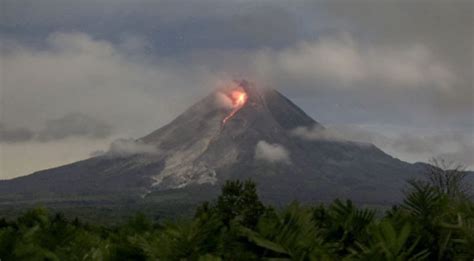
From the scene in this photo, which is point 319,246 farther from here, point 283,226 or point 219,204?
point 219,204

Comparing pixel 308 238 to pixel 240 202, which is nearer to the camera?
pixel 308 238

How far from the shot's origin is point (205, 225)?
3.73 m

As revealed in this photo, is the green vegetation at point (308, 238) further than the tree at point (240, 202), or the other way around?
the tree at point (240, 202)

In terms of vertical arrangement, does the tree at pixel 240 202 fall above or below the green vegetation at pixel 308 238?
above

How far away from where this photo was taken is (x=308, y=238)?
299 centimetres

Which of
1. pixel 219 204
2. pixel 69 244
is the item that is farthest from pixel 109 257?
pixel 219 204

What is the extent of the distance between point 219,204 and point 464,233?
4.26 metres

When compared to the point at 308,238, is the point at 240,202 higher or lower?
higher

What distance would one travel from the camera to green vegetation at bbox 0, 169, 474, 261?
2.82 metres

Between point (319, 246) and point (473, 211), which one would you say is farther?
point (473, 211)

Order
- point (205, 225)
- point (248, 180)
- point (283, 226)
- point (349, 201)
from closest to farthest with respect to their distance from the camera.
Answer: point (283, 226) → point (205, 225) → point (349, 201) → point (248, 180)

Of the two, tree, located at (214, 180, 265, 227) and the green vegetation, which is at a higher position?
tree, located at (214, 180, 265, 227)

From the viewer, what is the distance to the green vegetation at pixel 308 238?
2.82 metres

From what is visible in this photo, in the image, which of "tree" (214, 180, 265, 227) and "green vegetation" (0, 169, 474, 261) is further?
"tree" (214, 180, 265, 227)
